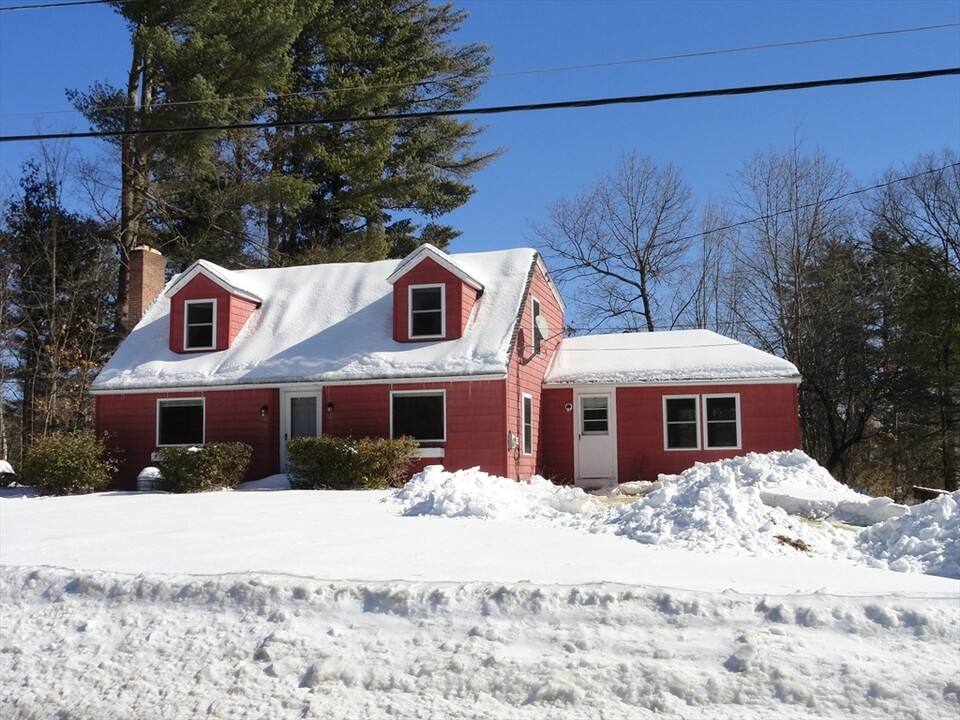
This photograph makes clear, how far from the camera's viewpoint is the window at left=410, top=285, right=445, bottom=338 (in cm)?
1905

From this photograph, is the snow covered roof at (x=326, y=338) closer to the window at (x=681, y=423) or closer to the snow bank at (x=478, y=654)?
the window at (x=681, y=423)

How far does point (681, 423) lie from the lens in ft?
64.3

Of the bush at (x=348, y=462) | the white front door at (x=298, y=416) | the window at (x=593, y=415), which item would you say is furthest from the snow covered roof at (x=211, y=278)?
the window at (x=593, y=415)

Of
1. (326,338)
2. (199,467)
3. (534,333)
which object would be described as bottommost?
(199,467)

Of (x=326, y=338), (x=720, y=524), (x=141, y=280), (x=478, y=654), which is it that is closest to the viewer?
(x=478, y=654)

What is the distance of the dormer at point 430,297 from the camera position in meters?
18.9

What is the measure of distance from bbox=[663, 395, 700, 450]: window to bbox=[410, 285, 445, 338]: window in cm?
546

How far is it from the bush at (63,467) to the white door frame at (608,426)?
1022 cm

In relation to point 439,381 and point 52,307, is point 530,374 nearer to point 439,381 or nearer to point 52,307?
point 439,381

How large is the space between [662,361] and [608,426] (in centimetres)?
199

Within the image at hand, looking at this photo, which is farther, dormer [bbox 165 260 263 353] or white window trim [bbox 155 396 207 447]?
dormer [bbox 165 260 263 353]

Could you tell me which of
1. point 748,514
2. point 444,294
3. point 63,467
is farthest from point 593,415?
point 63,467

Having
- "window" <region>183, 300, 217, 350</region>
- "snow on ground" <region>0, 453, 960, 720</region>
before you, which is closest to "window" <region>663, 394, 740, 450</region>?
"snow on ground" <region>0, 453, 960, 720</region>

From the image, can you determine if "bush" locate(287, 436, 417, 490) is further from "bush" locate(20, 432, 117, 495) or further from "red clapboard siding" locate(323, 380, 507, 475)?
"bush" locate(20, 432, 117, 495)
